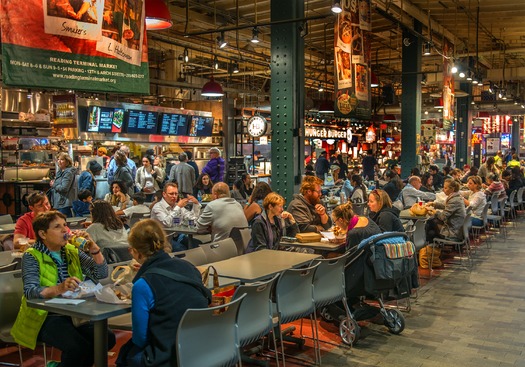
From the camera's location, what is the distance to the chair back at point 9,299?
430 cm

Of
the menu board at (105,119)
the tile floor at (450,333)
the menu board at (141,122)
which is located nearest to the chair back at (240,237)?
the tile floor at (450,333)

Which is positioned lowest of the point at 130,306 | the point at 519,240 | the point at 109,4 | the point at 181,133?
the point at 519,240

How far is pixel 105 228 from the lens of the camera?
19.0 ft

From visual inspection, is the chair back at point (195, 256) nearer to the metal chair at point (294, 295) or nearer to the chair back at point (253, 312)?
the metal chair at point (294, 295)

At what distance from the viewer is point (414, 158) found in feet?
53.4

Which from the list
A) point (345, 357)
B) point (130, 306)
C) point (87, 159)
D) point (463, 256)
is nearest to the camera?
point (130, 306)

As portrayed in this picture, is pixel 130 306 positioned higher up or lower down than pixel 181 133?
lower down

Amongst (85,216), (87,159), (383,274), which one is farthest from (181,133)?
(383,274)

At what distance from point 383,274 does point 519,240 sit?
8.23 m

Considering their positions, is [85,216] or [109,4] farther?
[85,216]

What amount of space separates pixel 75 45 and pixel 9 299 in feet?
9.04

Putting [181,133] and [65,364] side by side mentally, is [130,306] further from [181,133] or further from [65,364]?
[181,133]

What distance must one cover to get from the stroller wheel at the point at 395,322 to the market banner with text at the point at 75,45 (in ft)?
12.4

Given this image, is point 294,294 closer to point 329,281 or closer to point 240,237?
point 329,281
